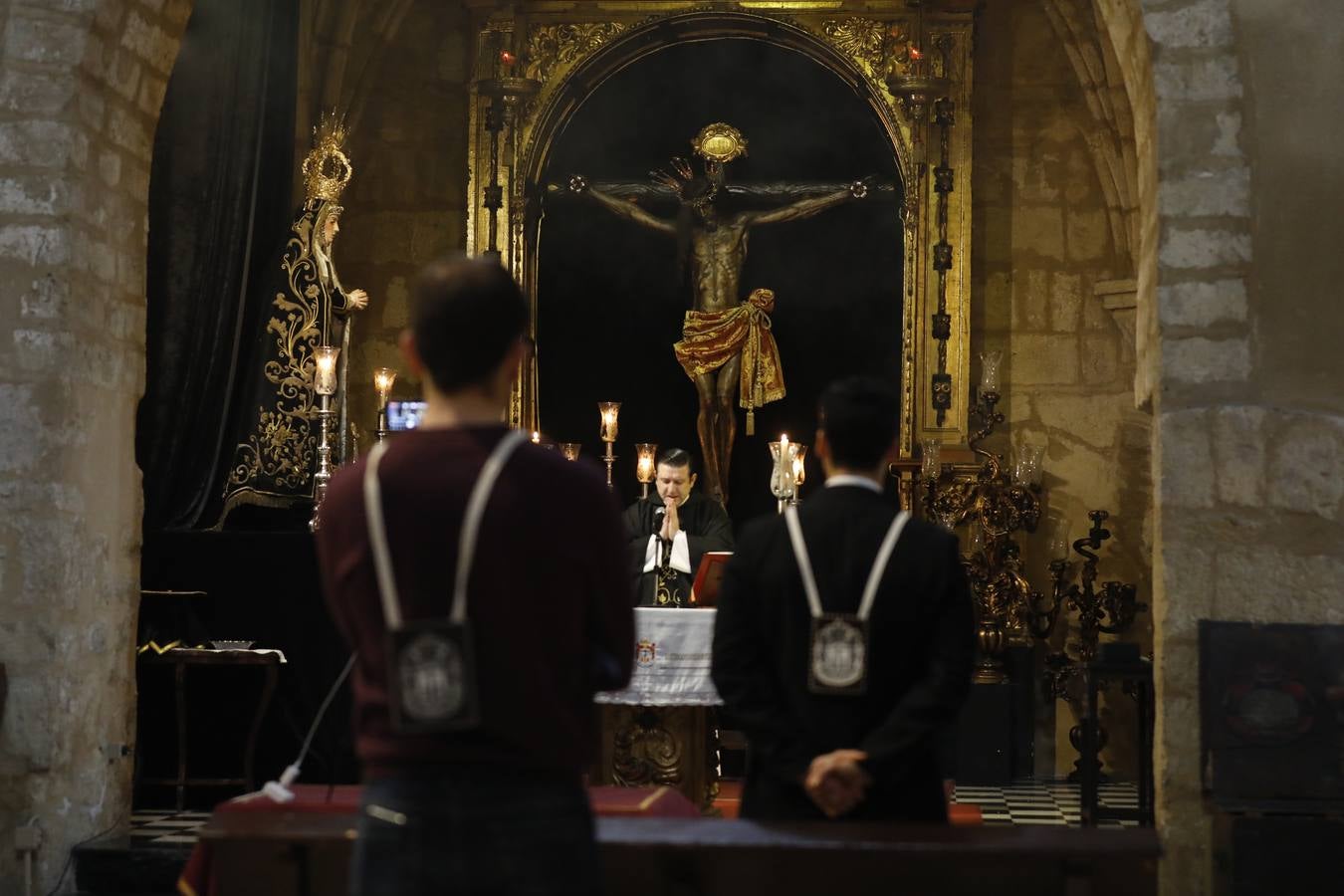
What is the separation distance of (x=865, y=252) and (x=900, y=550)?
7489 millimetres

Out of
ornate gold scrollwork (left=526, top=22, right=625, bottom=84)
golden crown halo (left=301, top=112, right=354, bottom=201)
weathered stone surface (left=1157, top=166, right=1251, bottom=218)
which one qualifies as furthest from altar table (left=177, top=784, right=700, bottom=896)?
ornate gold scrollwork (left=526, top=22, right=625, bottom=84)

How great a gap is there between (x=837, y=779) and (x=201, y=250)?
18.8 ft

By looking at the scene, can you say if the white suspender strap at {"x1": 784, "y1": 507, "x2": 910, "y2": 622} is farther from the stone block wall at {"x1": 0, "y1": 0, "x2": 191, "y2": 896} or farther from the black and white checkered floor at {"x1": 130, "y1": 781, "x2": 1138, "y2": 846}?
the black and white checkered floor at {"x1": 130, "y1": 781, "x2": 1138, "y2": 846}

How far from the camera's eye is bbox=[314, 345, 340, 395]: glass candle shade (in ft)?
25.4

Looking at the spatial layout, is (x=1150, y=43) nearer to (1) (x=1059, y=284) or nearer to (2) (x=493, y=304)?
(2) (x=493, y=304)

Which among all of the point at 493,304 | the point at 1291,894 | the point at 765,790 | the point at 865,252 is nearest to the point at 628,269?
the point at 865,252

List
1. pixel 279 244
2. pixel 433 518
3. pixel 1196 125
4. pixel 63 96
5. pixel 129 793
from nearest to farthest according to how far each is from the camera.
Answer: pixel 433 518 → pixel 1196 125 → pixel 63 96 → pixel 129 793 → pixel 279 244

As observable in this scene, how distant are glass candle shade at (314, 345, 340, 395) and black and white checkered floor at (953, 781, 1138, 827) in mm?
3361

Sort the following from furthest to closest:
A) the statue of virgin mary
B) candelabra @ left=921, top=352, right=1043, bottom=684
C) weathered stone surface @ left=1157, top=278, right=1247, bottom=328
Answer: candelabra @ left=921, top=352, right=1043, bottom=684 < the statue of virgin mary < weathered stone surface @ left=1157, top=278, right=1247, bottom=328

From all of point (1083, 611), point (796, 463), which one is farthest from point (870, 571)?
point (1083, 611)

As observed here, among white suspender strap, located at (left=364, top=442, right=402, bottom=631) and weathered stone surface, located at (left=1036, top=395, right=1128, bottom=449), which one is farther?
weathered stone surface, located at (left=1036, top=395, right=1128, bottom=449)

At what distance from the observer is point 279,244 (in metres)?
8.61

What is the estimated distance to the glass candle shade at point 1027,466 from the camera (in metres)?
9.88

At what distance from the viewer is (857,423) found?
3.30 meters
